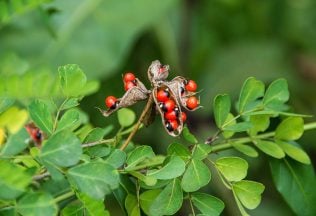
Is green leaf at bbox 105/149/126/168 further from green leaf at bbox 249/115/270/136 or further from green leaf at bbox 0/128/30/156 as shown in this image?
green leaf at bbox 249/115/270/136

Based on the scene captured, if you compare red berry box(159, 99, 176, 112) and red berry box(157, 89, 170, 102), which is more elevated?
red berry box(157, 89, 170, 102)

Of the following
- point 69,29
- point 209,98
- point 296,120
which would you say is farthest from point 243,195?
point 209,98

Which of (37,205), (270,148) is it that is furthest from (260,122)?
(37,205)

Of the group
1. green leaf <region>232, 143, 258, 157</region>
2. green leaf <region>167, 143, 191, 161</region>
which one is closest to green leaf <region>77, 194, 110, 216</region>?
green leaf <region>167, 143, 191, 161</region>

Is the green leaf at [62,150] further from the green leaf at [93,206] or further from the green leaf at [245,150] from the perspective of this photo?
the green leaf at [245,150]

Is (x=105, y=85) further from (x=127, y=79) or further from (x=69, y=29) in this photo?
(x=127, y=79)

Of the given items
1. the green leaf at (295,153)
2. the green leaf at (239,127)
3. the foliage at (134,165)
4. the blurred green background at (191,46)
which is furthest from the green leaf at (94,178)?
the blurred green background at (191,46)
